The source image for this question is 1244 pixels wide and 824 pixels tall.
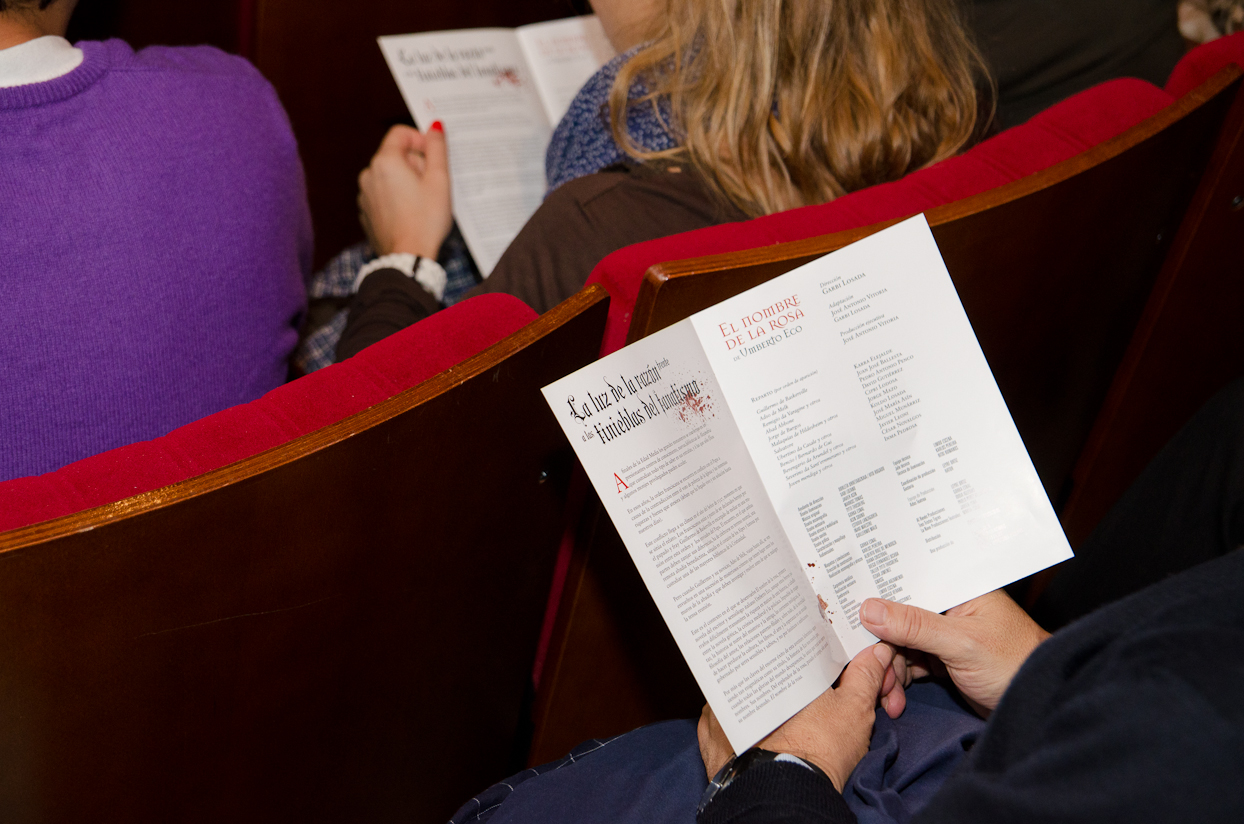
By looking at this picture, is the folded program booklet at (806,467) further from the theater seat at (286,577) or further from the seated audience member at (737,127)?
the seated audience member at (737,127)

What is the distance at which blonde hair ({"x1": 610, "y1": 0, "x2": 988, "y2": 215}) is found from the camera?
0.98 meters

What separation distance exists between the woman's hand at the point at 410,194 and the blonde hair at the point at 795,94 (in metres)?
0.34

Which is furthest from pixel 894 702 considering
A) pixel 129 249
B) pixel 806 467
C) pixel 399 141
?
pixel 399 141

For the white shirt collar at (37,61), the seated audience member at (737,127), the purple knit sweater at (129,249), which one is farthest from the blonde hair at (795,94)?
the white shirt collar at (37,61)

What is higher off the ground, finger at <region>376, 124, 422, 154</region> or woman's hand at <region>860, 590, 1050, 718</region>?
finger at <region>376, 124, 422, 154</region>

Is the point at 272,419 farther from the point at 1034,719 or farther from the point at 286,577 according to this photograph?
the point at 1034,719

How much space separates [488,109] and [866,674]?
3.45 feet

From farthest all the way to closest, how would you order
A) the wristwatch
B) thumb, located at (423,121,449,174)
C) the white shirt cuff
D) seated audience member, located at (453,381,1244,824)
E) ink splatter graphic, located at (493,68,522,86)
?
ink splatter graphic, located at (493,68,522,86), thumb, located at (423,121,449,174), the white shirt cuff, the wristwatch, seated audience member, located at (453,381,1244,824)

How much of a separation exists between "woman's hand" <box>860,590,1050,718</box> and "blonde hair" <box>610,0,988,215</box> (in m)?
0.47

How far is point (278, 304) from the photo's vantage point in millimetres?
951

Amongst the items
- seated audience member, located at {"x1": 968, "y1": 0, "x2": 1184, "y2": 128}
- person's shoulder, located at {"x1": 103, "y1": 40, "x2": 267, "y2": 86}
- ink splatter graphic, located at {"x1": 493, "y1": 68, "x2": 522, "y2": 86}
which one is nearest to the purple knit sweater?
person's shoulder, located at {"x1": 103, "y1": 40, "x2": 267, "y2": 86}

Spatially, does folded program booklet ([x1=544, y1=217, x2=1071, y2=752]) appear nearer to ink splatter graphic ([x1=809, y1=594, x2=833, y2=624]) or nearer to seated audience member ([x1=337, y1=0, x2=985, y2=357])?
ink splatter graphic ([x1=809, y1=594, x2=833, y2=624])

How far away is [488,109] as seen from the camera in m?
1.42

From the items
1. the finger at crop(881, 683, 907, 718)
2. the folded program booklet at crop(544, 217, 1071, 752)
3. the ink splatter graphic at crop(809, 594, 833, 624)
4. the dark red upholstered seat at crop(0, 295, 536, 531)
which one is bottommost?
the finger at crop(881, 683, 907, 718)
